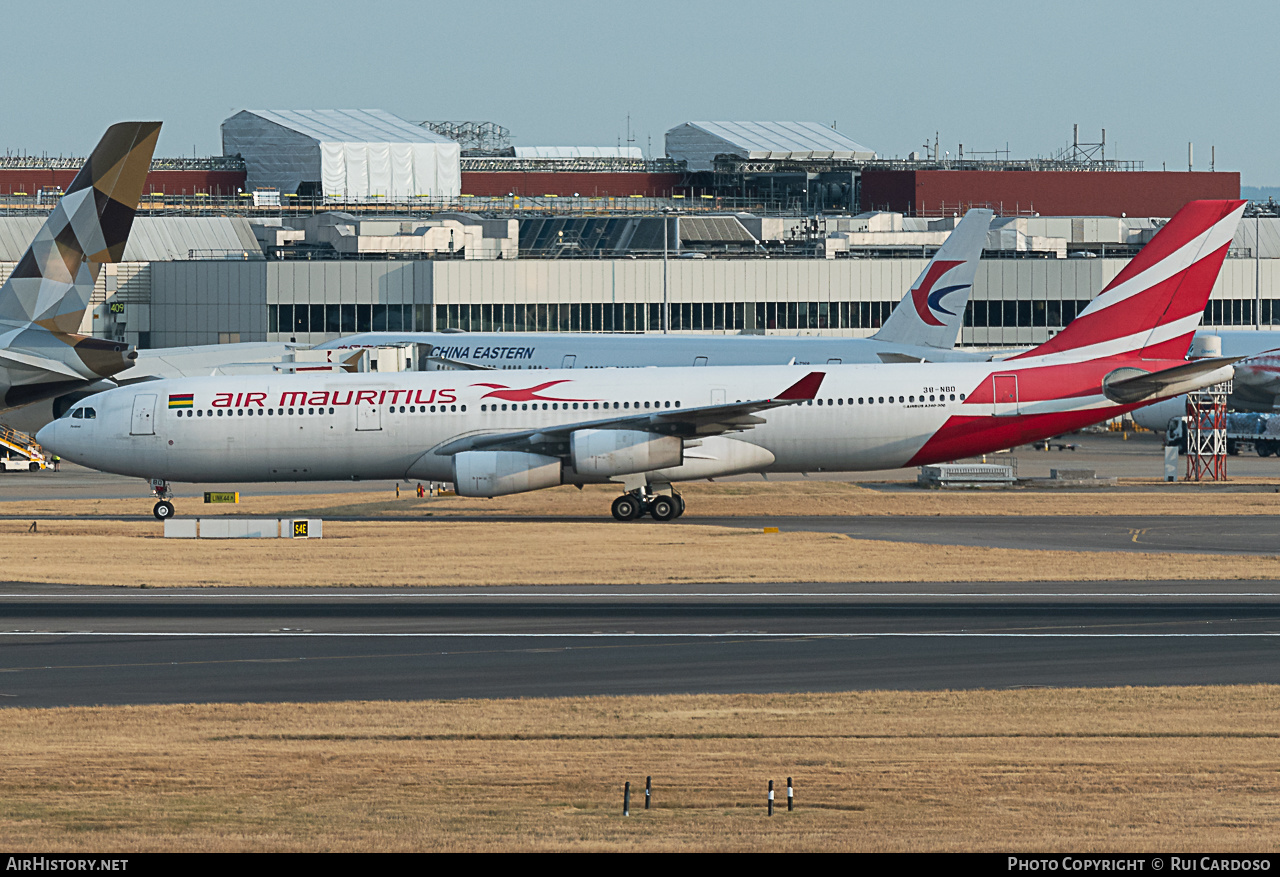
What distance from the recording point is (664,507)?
43625 millimetres

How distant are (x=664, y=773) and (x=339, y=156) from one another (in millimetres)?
123327

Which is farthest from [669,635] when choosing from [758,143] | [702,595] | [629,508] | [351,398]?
[758,143]

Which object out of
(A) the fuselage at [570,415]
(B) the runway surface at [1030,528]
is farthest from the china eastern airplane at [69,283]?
(B) the runway surface at [1030,528]

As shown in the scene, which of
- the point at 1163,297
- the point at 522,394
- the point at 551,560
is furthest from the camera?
the point at 1163,297

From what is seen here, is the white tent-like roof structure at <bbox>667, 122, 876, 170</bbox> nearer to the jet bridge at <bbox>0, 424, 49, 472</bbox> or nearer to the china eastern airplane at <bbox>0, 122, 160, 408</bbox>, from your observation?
the jet bridge at <bbox>0, 424, 49, 472</bbox>

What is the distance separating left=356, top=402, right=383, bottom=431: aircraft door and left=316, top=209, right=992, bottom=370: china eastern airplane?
81.5 ft

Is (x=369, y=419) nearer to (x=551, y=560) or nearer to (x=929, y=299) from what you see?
(x=551, y=560)

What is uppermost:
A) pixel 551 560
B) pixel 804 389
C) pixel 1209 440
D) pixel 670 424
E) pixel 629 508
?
pixel 804 389

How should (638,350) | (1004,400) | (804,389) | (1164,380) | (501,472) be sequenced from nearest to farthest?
(804,389) < (501,472) < (1164,380) < (1004,400) < (638,350)

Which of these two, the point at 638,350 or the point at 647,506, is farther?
the point at 638,350

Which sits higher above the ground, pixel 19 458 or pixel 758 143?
pixel 758 143

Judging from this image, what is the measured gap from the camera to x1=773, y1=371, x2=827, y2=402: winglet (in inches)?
1644

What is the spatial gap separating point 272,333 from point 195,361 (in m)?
18.9

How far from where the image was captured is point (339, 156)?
134250mm
